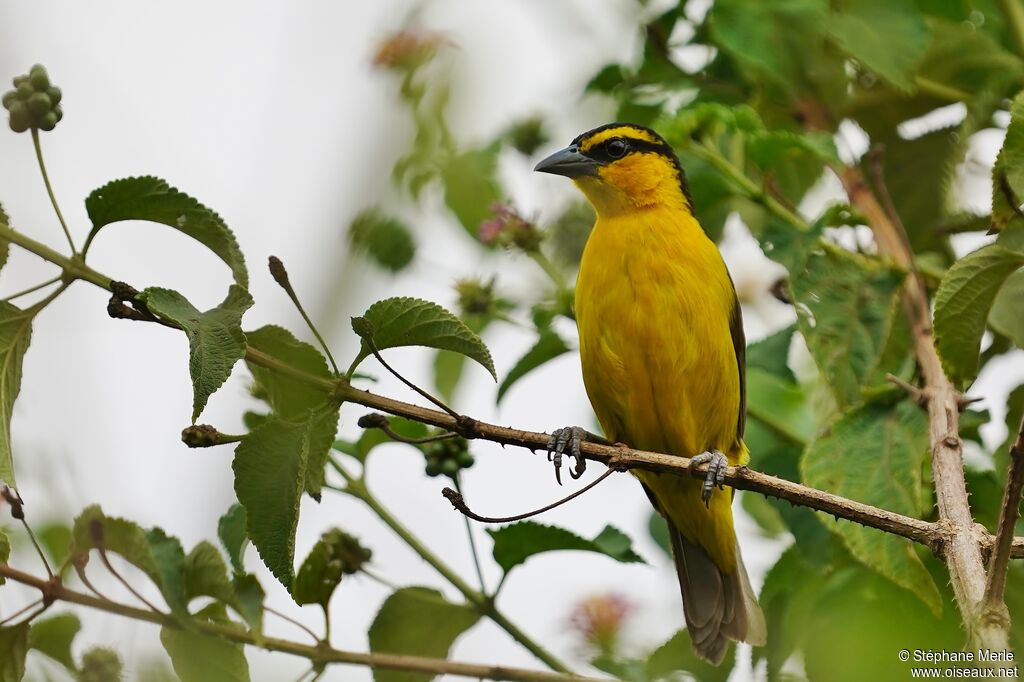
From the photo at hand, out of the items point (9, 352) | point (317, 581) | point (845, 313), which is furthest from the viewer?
point (845, 313)

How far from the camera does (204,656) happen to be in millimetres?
2660

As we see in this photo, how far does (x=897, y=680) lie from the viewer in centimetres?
212

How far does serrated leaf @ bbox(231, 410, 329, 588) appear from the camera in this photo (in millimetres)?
2492

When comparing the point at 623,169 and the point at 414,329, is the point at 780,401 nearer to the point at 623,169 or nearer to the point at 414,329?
the point at 623,169

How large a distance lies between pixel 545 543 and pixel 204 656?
1080mm

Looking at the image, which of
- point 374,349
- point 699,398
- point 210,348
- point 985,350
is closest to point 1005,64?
point 985,350

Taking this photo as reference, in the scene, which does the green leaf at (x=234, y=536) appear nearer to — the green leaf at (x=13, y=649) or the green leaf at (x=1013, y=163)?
the green leaf at (x=13, y=649)

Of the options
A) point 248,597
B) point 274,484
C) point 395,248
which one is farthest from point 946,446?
point 395,248

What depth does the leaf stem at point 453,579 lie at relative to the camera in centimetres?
340

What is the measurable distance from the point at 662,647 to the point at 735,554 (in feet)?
2.93

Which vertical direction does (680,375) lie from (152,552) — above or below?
above

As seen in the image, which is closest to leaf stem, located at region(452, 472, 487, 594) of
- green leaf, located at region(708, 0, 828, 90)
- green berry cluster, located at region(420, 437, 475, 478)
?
green berry cluster, located at region(420, 437, 475, 478)

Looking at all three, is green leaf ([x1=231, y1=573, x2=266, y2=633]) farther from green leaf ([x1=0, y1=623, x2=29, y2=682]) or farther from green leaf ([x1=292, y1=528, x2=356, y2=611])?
green leaf ([x1=0, y1=623, x2=29, y2=682])

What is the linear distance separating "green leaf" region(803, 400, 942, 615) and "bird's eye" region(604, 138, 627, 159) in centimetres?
189
